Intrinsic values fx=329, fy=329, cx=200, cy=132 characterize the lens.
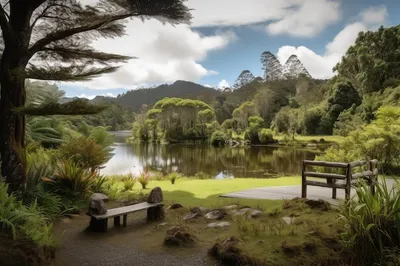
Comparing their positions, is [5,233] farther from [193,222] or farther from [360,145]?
[360,145]

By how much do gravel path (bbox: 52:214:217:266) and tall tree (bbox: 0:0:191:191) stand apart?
1.67m

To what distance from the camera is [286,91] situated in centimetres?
6975

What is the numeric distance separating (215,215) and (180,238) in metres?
1.31

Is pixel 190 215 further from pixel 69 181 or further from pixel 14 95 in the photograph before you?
pixel 14 95

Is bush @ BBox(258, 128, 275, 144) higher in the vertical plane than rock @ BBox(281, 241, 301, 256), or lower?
higher

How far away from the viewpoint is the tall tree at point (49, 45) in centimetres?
518

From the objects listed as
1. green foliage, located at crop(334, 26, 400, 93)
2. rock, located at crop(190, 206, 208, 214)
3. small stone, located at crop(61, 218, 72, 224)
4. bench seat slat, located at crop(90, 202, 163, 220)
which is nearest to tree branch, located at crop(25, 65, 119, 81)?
bench seat slat, located at crop(90, 202, 163, 220)

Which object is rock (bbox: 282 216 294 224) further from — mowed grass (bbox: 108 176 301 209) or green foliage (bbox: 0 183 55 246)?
green foliage (bbox: 0 183 55 246)

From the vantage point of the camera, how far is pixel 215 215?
18.6 feet

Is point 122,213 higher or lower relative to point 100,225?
higher

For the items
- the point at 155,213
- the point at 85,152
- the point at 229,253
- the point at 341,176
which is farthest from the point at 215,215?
the point at 85,152

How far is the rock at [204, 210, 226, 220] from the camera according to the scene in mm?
5605

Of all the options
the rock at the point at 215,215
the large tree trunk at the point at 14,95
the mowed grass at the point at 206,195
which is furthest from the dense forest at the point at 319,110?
the large tree trunk at the point at 14,95

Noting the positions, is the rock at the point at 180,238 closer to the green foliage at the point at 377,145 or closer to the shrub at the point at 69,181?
the shrub at the point at 69,181
